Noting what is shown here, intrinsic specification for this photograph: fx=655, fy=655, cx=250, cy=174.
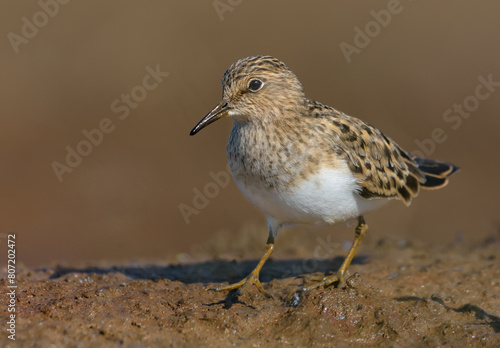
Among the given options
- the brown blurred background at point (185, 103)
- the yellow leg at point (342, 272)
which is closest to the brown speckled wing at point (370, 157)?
the yellow leg at point (342, 272)

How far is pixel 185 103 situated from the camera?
19.5 meters

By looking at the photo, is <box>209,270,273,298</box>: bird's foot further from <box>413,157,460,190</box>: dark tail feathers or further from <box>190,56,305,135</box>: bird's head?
<box>413,157,460,190</box>: dark tail feathers

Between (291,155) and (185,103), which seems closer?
(291,155)

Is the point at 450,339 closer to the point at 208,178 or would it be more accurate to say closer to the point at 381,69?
the point at 208,178

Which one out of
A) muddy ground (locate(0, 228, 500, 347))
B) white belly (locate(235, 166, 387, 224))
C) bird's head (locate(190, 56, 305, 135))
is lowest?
muddy ground (locate(0, 228, 500, 347))

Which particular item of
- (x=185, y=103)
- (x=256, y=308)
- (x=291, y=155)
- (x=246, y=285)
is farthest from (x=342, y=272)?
(x=185, y=103)

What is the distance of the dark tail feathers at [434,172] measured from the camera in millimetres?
8969

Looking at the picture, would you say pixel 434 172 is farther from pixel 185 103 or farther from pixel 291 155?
pixel 185 103

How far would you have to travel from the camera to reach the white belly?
22.6 ft

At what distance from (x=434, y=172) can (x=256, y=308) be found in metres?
3.66

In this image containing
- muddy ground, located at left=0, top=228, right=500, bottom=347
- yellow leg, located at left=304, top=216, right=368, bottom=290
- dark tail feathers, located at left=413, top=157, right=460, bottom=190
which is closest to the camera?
muddy ground, located at left=0, top=228, right=500, bottom=347

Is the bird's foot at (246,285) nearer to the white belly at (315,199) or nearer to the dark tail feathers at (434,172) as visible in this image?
the white belly at (315,199)

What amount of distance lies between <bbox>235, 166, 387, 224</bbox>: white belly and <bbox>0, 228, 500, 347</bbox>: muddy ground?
0.76 m

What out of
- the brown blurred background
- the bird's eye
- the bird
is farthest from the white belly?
the brown blurred background
